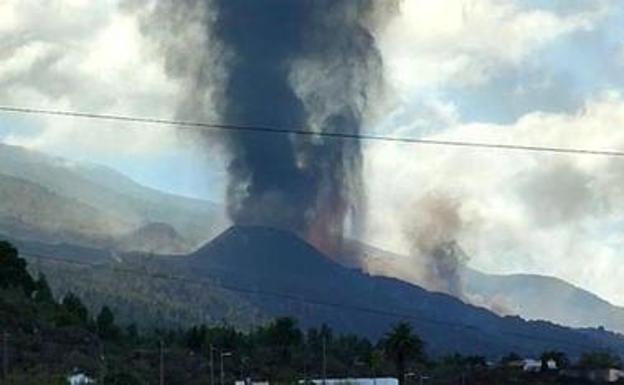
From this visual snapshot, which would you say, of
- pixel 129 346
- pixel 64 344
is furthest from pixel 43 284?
pixel 64 344

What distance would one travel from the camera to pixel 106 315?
17912 cm

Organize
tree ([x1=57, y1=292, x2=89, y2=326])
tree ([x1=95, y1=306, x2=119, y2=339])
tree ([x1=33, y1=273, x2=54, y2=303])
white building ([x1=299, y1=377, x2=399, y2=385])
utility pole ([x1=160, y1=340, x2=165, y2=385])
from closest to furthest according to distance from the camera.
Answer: utility pole ([x1=160, y1=340, x2=165, y2=385]) < white building ([x1=299, y1=377, x2=399, y2=385]) < tree ([x1=57, y1=292, x2=89, y2=326]) < tree ([x1=95, y1=306, x2=119, y2=339]) < tree ([x1=33, y1=273, x2=54, y2=303])

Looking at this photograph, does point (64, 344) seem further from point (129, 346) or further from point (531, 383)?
point (531, 383)

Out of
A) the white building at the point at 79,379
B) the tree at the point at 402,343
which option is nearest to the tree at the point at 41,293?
the white building at the point at 79,379

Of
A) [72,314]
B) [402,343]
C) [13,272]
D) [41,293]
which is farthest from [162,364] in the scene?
[41,293]

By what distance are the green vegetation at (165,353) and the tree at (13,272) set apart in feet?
0.42

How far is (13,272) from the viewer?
593 ft

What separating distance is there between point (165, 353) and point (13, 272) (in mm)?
32804

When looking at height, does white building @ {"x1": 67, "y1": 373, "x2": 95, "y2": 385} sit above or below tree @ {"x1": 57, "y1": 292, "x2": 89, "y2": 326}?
below

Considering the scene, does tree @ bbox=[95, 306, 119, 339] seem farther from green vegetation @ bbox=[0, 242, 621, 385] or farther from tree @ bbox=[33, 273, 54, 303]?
tree @ bbox=[33, 273, 54, 303]

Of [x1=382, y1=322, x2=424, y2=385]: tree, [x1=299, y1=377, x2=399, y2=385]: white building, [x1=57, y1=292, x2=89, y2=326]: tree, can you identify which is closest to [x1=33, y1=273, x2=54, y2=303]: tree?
[x1=57, y1=292, x2=89, y2=326]: tree

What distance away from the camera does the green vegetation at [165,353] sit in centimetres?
13325

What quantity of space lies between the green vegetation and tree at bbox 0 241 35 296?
13 cm

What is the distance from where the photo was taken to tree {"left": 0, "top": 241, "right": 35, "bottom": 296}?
177750 mm
